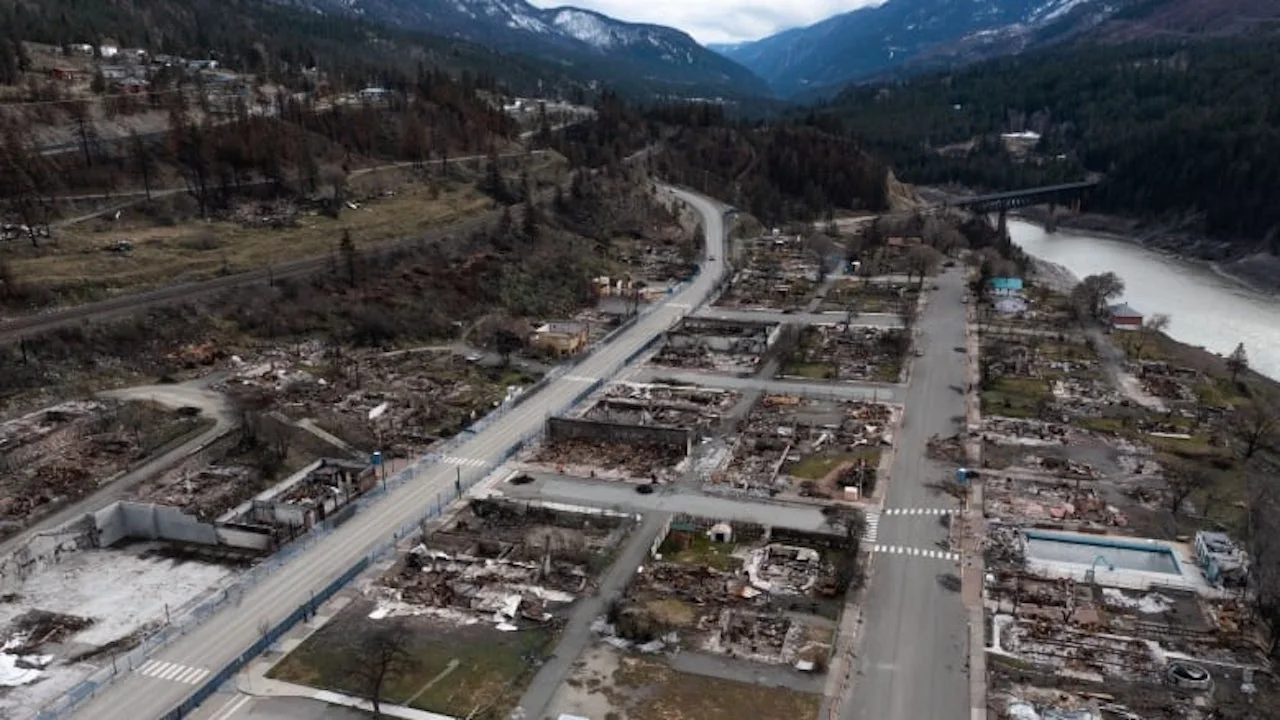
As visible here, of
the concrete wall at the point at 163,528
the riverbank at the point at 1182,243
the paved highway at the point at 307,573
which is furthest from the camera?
the riverbank at the point at 1182,243

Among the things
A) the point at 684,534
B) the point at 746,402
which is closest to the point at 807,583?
the point at 684,534

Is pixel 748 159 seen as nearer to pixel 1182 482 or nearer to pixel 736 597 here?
pixel 1182 482

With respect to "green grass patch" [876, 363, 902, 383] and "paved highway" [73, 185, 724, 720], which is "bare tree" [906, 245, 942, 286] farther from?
"paved highway" [73, 185, 724, 720]

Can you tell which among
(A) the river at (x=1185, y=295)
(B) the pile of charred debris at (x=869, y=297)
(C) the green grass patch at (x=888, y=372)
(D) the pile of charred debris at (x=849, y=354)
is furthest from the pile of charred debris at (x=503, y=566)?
(A) the river at (x=1185, y=295)

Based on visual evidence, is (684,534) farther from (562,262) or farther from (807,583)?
(562,262)

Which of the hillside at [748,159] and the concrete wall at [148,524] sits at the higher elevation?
the hillside at [748,159]

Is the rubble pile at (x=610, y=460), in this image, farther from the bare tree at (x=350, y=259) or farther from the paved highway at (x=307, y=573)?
the bare tree at (x=350, y=259)

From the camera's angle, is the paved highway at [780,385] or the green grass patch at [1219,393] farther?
the paved highway at [780,385]

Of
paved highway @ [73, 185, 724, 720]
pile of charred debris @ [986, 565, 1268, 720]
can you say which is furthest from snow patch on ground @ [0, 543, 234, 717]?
pile of charred debris @ [986, 565, 1268, 720]
